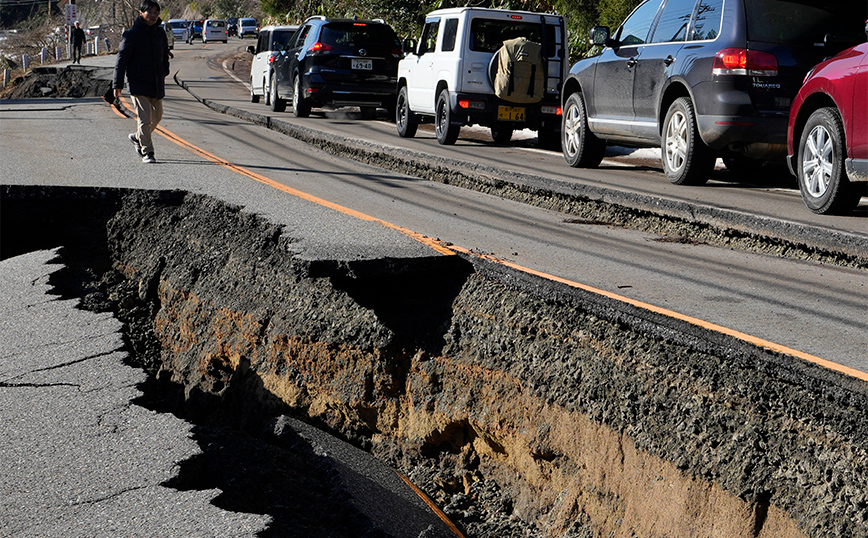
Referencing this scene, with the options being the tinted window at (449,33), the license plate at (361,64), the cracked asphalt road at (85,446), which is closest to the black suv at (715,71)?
the tinted window at (449,33)

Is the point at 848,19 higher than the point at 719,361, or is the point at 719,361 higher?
the point at 848,19

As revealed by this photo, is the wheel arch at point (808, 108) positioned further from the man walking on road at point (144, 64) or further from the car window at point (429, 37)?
the car window at point (429, 37)

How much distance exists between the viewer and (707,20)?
866 centimetres

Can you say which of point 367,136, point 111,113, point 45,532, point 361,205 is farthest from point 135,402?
point 111,113

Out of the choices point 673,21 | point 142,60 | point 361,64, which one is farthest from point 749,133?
point 361,64

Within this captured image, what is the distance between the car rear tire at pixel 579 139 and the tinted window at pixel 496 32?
2.66 m

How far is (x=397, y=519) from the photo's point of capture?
3.89 m

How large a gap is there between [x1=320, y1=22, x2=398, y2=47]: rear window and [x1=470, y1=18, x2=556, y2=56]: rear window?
4.77m

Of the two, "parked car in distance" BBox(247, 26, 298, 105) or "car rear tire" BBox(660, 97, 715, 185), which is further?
"parked car in distance" BBox(247, 26, 298, 105)

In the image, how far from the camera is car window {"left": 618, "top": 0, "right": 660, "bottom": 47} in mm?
9820

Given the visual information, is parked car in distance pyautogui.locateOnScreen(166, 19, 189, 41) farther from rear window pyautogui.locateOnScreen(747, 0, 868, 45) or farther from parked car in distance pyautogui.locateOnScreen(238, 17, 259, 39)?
rear window pyautogui.locateOnScreen(747, 0, 868, 45)

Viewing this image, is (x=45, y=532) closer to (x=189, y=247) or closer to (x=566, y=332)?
(x=566, y=332)

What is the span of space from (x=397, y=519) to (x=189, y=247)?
3.73 m

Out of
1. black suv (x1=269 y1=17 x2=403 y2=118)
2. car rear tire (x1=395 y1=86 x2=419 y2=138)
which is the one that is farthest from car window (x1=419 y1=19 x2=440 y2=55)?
black suv (x1=269 y1=17 x2=403 y2=118)
